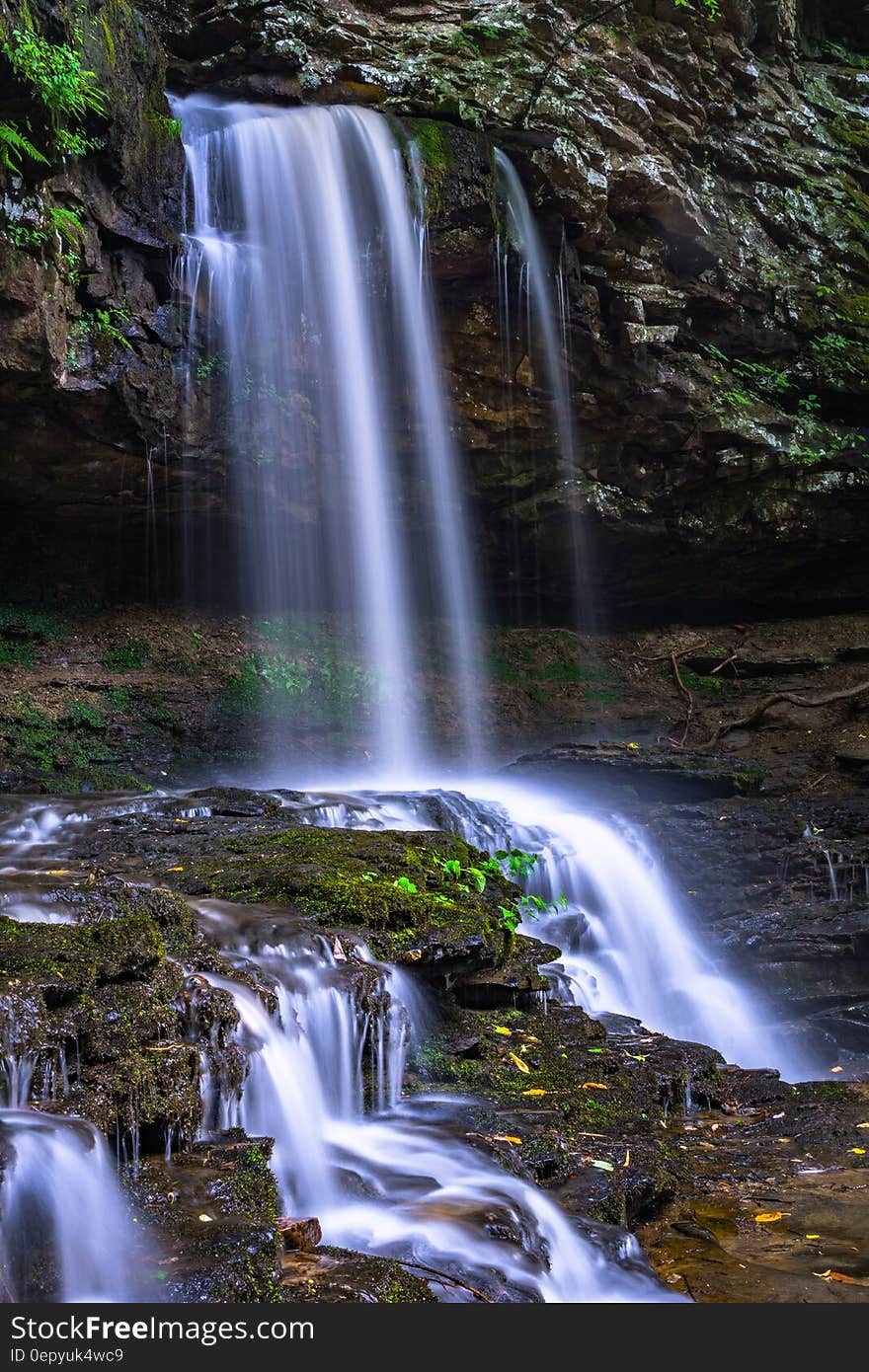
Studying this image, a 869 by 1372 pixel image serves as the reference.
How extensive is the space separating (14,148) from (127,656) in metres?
6.06

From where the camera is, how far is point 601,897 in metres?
8.62

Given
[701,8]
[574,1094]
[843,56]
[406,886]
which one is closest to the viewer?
[574,1094]

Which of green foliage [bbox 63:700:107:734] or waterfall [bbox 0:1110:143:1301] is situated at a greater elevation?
green foliage [bbox 63:700:107:734]

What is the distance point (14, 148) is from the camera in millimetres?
8594

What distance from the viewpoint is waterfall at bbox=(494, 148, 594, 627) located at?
38.8 feet

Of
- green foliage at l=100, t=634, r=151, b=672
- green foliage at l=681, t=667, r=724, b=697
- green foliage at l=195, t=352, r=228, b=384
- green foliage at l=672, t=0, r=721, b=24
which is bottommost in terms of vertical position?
green foliage at l=681, t=667, r=724, b=697

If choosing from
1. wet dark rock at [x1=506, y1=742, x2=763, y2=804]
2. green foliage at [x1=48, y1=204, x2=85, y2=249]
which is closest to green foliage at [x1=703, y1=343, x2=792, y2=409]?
wet dark rock at [x1=506, y1=742, x2=763, y2=804]

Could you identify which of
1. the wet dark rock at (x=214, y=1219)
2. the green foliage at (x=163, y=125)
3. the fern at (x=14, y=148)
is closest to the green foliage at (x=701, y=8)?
the green foliage at (x=163, y=125)

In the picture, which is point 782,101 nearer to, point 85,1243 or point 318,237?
point 318,237

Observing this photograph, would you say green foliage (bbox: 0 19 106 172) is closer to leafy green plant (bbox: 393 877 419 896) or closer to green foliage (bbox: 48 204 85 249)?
green foliage (bbox: 48 204 85 249)

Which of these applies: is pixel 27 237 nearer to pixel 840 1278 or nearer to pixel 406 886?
pixel 406 886

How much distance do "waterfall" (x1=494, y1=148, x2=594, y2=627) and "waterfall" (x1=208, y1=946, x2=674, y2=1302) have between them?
9.68 m

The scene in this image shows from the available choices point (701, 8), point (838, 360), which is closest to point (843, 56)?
point (701, 8)

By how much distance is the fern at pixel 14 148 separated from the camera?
324 inches
